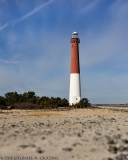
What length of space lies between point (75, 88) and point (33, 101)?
9.92 metres

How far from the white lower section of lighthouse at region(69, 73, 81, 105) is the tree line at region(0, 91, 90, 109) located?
126cm

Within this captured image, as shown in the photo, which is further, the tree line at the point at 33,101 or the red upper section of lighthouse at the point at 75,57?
the red upper section of lighthouse at the point at 75,57

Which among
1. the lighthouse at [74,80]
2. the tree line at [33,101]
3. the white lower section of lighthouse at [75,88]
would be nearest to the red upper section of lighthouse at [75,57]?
the lighthouse at [74,80]

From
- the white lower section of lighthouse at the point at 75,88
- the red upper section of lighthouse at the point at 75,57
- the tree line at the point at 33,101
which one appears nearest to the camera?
the tree line at the point at 33,101

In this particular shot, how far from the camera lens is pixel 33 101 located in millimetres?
52031

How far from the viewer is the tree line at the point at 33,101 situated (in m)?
45.7

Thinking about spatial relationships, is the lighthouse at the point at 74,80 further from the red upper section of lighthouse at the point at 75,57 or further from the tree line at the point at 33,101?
the tree line at the point at 33,101

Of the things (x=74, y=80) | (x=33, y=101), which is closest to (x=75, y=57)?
(x=74, y=80)

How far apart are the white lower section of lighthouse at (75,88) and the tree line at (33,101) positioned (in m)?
1.26

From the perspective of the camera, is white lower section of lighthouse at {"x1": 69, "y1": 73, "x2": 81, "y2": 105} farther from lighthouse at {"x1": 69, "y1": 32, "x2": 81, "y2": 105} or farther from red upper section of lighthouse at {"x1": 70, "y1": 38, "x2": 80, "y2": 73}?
red upper section of lighthouse at {"x1": 70, "y1": 38, "x2": 80, "y2": 73}

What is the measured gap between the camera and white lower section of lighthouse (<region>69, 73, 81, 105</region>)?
156 ft

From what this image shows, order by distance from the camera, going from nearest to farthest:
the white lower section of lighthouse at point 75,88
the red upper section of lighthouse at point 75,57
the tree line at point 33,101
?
the tree line at point 33,101 < the white lower section of lighthouse at point 75,88 < the red upper section of lighthouse at point 75,57

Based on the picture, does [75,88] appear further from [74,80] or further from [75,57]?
[75,57]

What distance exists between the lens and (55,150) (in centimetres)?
733
